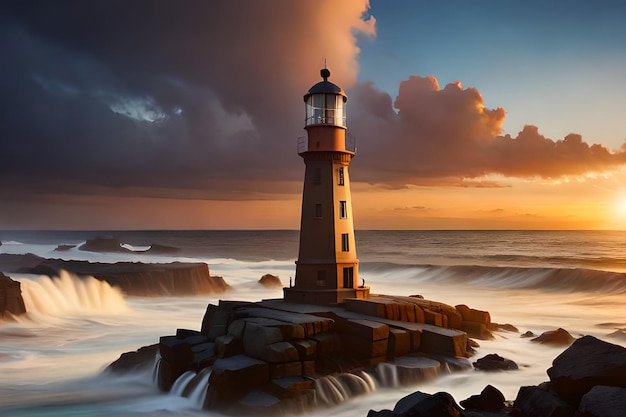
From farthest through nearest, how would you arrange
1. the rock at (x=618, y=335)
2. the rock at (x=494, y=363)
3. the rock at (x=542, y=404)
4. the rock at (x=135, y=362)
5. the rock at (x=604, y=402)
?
the rock at (x=618, y=335), the rock at (x=135, y=362), the rock at (x=494, y=363), the rock at (x=542, y=404), the rock at (x=604, y=402)

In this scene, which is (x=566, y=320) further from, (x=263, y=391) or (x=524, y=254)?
(x=524, y=254)

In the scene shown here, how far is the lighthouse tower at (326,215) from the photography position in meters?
18.0

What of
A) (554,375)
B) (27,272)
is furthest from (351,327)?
(27,272)

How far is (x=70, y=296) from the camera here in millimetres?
29672

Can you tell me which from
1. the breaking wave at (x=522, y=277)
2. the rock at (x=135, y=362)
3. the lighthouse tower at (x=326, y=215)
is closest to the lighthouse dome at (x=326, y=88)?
the lighthouse tower at (x=326, y=215)

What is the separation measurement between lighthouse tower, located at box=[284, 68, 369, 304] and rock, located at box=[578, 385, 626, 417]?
403 inches

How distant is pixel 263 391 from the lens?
12.6 metres

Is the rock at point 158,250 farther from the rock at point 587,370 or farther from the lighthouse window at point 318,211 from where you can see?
the rock at point 587,370

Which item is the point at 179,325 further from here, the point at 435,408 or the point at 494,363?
the point at 435,408

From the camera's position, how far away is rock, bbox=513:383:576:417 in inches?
347

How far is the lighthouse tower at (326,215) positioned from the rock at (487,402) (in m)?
7.93

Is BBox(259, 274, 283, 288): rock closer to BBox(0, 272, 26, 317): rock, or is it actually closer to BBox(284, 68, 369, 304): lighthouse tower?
BBox(0, 272, 26, 317): rock

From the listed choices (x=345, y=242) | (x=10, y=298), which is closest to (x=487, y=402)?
(x=345, y=242)

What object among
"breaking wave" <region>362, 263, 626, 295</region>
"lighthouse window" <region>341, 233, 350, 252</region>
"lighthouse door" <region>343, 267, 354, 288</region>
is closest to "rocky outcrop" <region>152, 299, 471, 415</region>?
"lighthouse door" <region>343, 267, 354, 288</region>
